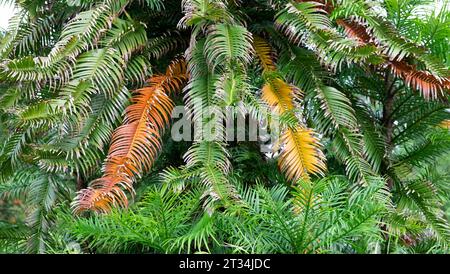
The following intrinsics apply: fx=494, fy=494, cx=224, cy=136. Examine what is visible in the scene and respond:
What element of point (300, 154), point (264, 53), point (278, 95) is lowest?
point (300, 154)

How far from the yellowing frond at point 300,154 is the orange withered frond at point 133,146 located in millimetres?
644

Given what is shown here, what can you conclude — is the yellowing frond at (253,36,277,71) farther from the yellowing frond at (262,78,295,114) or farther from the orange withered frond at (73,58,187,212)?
the orange withered frond at (73,58,187,212)

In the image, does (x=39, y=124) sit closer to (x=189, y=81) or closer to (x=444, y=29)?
(x=189, y=81)

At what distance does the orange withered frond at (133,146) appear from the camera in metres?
2.22

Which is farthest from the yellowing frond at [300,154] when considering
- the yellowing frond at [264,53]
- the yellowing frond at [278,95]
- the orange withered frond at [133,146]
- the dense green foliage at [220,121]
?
the orange withered frond at [133,146]

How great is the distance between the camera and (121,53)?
8.83 ft

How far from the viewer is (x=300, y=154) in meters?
2.36

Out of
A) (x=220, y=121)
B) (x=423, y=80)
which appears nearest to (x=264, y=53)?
(x=220, y=121)

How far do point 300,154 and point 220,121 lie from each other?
414 mm

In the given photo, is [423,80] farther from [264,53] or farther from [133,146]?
[133,146]

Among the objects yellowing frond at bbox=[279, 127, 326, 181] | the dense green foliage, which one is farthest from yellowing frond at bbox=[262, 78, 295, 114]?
yellowing frond at bbox=[279, 127, 326, 181]
